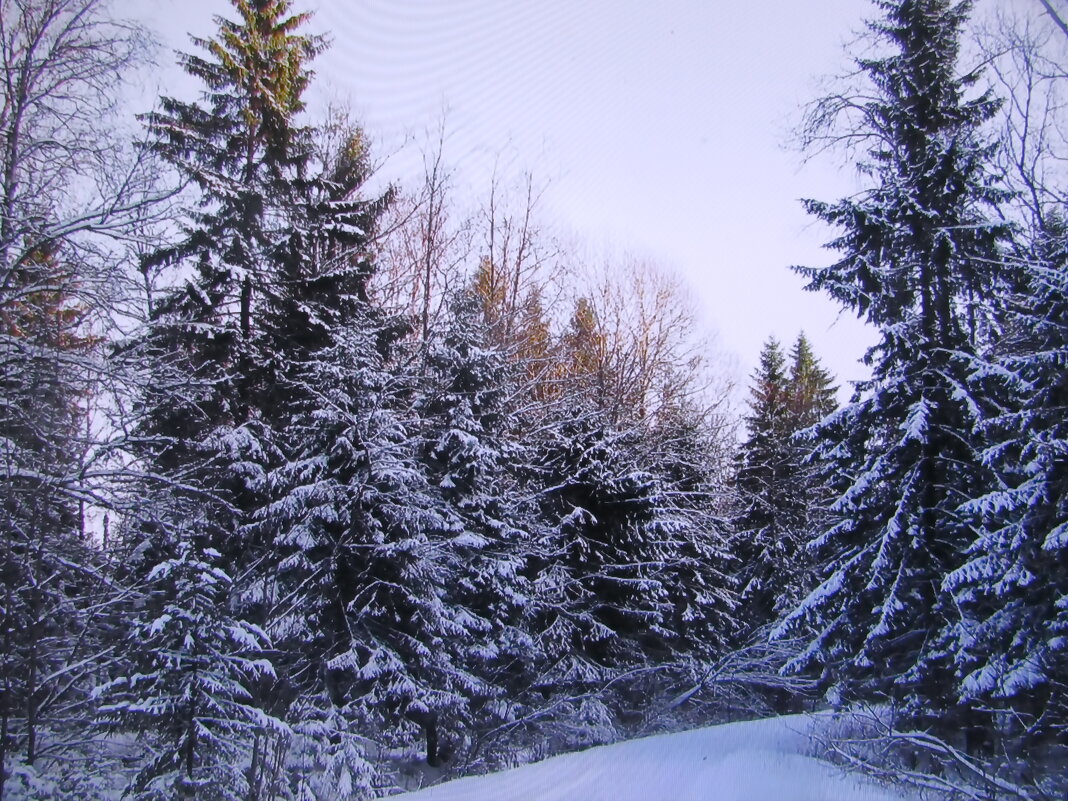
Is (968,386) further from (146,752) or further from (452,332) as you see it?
(146,752)

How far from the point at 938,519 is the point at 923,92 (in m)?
7.58

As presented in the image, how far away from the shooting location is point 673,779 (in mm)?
5441

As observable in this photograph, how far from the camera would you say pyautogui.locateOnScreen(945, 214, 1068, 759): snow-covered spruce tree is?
299 inches

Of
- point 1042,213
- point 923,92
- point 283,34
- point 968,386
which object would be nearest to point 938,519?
point 968,386

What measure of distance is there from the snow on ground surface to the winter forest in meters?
1.01

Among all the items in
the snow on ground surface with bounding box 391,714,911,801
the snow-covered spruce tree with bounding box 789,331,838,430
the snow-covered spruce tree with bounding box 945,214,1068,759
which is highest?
the snow-covered spruce tree with bounding box 789,331,838,430

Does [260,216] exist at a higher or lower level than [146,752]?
higher

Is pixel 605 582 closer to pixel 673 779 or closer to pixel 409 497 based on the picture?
pixel 409 497

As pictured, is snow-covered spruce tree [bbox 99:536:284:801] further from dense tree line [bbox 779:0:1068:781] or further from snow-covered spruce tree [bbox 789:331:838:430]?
snow-covered spruce tree [bbox 789:331:838:430]

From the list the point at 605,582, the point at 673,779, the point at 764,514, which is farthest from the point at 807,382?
the point at 673,779

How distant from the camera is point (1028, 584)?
8.02 meters

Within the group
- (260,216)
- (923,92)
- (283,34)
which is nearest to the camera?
(923,92)

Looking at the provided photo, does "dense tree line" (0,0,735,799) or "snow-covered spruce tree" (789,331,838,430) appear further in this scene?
"snow-covered spruce tree" (789,331,838,430)

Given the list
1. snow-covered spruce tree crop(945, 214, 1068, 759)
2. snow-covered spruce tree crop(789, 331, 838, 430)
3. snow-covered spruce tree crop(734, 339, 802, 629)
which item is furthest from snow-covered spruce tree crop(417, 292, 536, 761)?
snow-covered spruce tree crop(789, 331, 838, 430)
